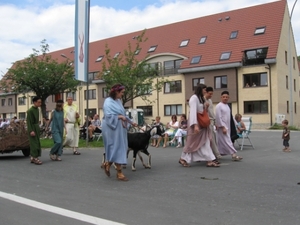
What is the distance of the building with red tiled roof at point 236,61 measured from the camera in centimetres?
3722

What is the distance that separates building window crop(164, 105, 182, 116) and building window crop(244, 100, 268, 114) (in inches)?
318

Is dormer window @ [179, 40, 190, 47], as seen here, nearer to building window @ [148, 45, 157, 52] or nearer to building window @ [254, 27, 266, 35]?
building window @ [148, 45, 157, 52]

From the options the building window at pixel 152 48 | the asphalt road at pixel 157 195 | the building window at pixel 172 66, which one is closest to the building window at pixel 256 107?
the building window at pixel 172 66

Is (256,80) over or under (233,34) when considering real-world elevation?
under

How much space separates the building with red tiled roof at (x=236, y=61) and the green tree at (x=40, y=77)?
11.9 m

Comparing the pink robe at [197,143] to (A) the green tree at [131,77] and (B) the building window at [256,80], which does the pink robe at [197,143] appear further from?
(B) the building window at [256,80]

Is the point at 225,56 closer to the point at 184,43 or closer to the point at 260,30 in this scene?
the point at 260,30

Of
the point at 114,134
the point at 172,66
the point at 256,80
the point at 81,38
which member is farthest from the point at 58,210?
the point at 172,66

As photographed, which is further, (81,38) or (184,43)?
(184,43)

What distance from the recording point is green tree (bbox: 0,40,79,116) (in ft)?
79.0

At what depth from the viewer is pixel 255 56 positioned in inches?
1497

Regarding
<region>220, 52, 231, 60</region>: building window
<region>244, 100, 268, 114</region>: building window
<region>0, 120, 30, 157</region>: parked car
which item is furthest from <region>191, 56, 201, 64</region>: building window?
<region>0, 120, 30, 157</region>: parked car

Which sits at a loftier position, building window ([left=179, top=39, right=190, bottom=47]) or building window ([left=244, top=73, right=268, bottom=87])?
building window ([left=179, top=39, right=190, bottom=47])

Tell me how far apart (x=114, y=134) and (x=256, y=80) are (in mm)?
32742
